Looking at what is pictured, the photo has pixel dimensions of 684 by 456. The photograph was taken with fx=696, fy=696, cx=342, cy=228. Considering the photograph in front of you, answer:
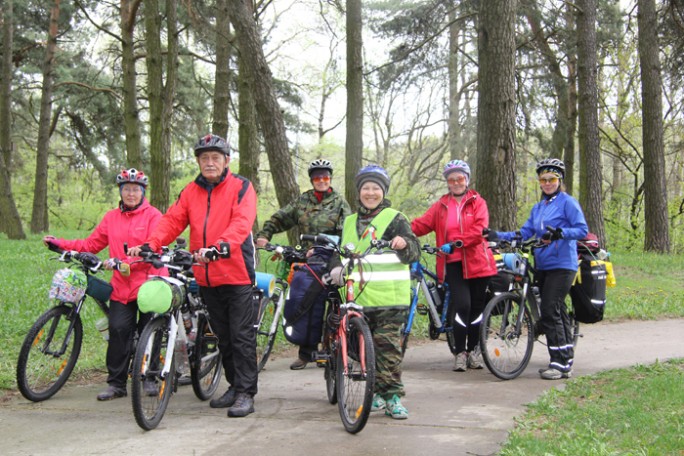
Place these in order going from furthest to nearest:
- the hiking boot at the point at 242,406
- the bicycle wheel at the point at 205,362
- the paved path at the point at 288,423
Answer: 1. the bicycle wheel at the point at 205,362
2. the hiking boot at the point at 242,406
3. the paved path at the point at 288,423

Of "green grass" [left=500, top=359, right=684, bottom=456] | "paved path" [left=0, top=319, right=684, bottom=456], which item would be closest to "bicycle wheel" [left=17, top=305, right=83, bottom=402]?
"paved path" [left=0, top=319, right=684, bottom=456]

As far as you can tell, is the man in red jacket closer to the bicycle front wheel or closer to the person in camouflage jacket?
the bicycle front wheel

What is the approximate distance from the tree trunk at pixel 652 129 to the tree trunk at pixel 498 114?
1123 cm

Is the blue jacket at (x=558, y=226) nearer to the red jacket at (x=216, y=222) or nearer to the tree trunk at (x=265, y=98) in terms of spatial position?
the red jacket at (x=216, y=222)

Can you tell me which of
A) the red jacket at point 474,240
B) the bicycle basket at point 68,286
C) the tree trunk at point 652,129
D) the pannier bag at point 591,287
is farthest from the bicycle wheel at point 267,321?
the tree trunk at point 652,129

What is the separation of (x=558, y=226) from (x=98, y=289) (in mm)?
4316

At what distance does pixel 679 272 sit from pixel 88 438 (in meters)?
14.0

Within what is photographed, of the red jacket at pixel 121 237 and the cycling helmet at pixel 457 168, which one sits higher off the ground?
the cycling helmet at pixel 457 168

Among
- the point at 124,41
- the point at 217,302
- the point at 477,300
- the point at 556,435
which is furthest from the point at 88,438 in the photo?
the point at 124,41

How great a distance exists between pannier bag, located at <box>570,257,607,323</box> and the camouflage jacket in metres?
2.45

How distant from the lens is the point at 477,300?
6941 millimetres

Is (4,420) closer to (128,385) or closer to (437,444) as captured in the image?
(128,385)

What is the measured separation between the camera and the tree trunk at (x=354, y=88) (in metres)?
14.4

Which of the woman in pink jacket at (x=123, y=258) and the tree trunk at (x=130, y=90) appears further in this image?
the tree trunk at (x=130, y=90)
